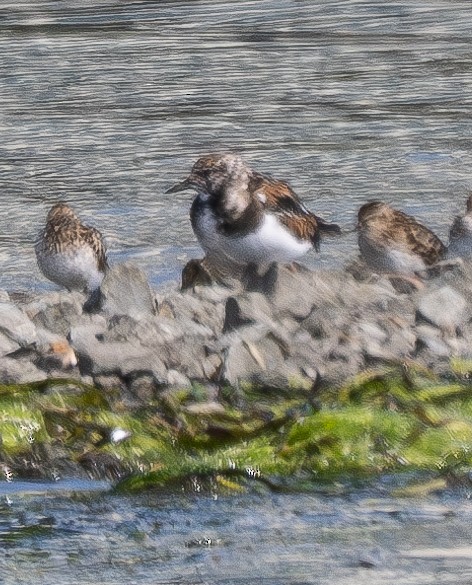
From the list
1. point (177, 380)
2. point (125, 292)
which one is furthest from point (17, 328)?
point (177, 380)

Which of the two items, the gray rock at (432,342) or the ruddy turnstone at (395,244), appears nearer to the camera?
the gray rock at (432,342)

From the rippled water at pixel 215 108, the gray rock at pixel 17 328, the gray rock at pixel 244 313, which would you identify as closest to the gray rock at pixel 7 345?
the gray rock at pixel 17 328

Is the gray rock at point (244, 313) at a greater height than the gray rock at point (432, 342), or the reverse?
the gray rock at point (244, 313)

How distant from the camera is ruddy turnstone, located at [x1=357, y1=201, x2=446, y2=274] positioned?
28.8 ft

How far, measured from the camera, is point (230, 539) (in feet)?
18.1

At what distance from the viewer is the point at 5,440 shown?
6.28 m

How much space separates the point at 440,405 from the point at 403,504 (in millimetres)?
853

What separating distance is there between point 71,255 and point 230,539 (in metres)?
3.45

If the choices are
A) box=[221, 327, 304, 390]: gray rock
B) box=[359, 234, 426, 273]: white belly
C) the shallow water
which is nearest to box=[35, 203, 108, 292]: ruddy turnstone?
box=[359, 234, 426, 273]: white belly

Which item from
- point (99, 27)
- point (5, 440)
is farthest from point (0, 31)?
point (5, 440)

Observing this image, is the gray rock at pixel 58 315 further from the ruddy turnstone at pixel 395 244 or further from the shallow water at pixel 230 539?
the shallow water at pixel 230 539

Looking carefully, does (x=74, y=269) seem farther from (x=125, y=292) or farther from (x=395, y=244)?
(x=395, y=244)

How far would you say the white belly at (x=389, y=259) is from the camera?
8758 millimetres

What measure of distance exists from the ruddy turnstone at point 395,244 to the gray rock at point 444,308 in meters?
1.21
